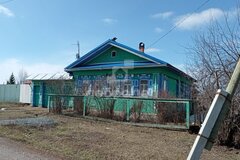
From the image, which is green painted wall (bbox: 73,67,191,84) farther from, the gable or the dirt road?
the dirt road

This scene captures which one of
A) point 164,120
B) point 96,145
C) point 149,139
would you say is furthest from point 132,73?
point 96,145

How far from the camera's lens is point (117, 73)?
2269cm

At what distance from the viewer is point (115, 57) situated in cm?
2372

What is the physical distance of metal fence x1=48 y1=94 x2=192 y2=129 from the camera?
13469 mm

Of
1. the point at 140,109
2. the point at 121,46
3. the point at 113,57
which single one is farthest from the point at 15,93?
the point at 140,109

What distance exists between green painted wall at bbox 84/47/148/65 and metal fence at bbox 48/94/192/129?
6.85 metres

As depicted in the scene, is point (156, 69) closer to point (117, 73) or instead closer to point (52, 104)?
point (117, 73)

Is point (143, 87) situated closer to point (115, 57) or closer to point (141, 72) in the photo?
point (141, 72)

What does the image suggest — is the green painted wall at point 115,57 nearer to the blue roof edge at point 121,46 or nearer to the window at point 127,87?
the blue roof edge at point 121,46

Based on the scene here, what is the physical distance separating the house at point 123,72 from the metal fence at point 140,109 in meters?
1.50

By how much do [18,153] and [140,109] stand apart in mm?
7890

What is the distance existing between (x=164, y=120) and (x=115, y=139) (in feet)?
14.8

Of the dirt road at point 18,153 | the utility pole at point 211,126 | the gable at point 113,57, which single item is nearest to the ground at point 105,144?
the dirt road at point 18,153

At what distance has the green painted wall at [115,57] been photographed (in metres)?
22.5
